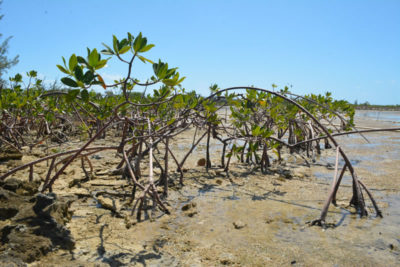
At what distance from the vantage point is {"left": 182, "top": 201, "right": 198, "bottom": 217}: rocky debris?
2.04 m

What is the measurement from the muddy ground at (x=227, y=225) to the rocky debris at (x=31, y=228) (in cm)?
5

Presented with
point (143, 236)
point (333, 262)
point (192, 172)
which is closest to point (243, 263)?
point (333, 262)

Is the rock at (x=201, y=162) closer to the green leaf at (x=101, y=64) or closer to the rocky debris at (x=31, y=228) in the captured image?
the rocky debris at (x=31, y=228)

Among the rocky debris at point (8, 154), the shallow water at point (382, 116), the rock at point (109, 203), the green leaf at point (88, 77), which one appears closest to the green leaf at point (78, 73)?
the green leaf at point (88, 77)

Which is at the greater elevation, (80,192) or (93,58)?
(93,58)

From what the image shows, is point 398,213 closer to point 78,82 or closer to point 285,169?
point 285,169

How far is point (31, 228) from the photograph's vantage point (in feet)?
4.66

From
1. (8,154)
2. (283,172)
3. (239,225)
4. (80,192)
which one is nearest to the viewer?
(239,225)

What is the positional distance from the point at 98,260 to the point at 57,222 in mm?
308

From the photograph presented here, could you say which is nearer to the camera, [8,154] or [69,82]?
[69,82]

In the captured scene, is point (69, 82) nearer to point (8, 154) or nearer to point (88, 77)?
point (88, 77)

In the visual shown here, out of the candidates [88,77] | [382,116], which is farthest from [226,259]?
[382,116]

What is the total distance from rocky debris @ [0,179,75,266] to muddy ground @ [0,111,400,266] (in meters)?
0.05

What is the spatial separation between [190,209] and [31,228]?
40.9 inches
